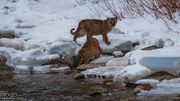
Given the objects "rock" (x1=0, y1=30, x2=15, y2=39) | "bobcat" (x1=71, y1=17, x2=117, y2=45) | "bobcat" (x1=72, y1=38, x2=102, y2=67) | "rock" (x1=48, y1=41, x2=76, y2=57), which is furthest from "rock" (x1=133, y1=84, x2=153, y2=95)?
"rock" (x1=0, y1=30, x2=15, y2=39)

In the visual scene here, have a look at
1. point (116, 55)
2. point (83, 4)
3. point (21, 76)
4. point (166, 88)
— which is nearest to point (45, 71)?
point (21, 76)

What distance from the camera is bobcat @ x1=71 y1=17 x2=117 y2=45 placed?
10156 millimetres

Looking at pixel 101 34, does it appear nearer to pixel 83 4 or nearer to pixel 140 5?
pixel 140 5

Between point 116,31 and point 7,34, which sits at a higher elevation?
point 116,31

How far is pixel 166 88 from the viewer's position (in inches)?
261

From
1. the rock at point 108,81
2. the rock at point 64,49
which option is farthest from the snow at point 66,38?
the rock at point 108,81

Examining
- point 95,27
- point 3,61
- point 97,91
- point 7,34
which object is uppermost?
point 95,27

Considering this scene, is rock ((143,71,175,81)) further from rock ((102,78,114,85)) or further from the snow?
rock ((102,78,114,85))

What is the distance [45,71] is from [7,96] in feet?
7.89

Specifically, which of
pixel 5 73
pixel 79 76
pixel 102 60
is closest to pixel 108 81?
pixel 79 76

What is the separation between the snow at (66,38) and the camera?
27.4ft

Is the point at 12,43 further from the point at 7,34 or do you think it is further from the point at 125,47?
the point at 125,47

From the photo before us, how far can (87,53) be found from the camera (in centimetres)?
937

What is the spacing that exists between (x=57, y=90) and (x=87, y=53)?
231cm
